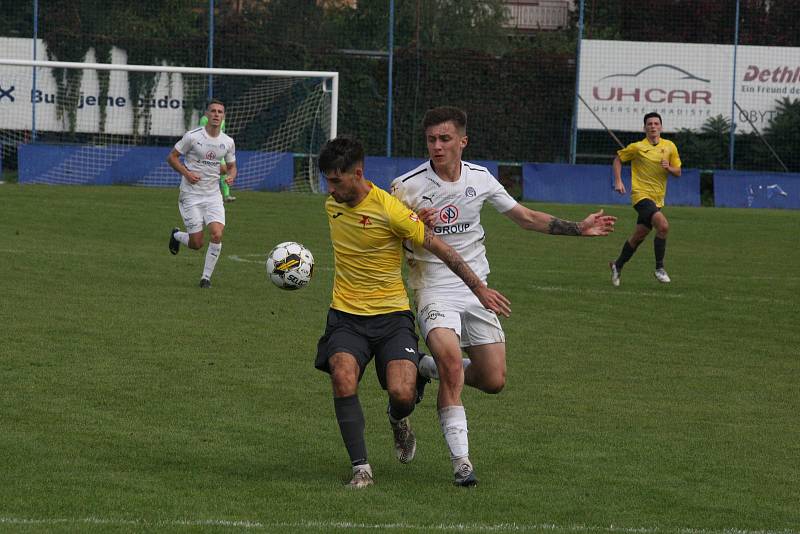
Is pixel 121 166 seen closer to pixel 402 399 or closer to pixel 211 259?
pixel 211 259

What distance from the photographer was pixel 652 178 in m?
18.2

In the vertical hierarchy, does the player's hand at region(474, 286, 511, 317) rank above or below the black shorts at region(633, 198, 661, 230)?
above

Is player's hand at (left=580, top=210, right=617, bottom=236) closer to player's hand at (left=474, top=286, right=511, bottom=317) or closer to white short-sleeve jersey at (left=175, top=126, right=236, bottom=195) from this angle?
player's hand at (left=474, top=286, right=511, bottom=317)

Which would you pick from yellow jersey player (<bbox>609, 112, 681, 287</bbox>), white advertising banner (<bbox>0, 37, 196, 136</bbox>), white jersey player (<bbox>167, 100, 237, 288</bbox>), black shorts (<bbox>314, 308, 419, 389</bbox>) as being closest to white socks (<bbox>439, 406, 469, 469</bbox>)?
black shorts (<bbox>314, 308, 419, 389</bbox>)

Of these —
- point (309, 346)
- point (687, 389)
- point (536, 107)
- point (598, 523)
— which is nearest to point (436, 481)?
point (598, 523)

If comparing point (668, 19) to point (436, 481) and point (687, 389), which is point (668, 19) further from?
point (436, 481)

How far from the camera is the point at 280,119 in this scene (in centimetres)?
3425

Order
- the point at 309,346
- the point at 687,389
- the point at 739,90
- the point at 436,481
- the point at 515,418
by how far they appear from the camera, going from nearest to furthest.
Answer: the point at 436,481 < the point at 515,418 < the point at 687,389 < the point at 309,346 < the point at 739,90

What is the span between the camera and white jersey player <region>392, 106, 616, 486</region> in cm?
748

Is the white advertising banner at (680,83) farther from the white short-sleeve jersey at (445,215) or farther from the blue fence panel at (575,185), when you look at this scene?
the white short-sleeve jersey at (445,215)

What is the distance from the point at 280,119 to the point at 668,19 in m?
12.0

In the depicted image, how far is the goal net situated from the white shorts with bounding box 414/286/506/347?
24944 mm

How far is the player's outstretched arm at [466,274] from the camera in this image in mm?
6977

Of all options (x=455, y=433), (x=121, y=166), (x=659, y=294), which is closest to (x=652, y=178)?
(x=659, y=294)
